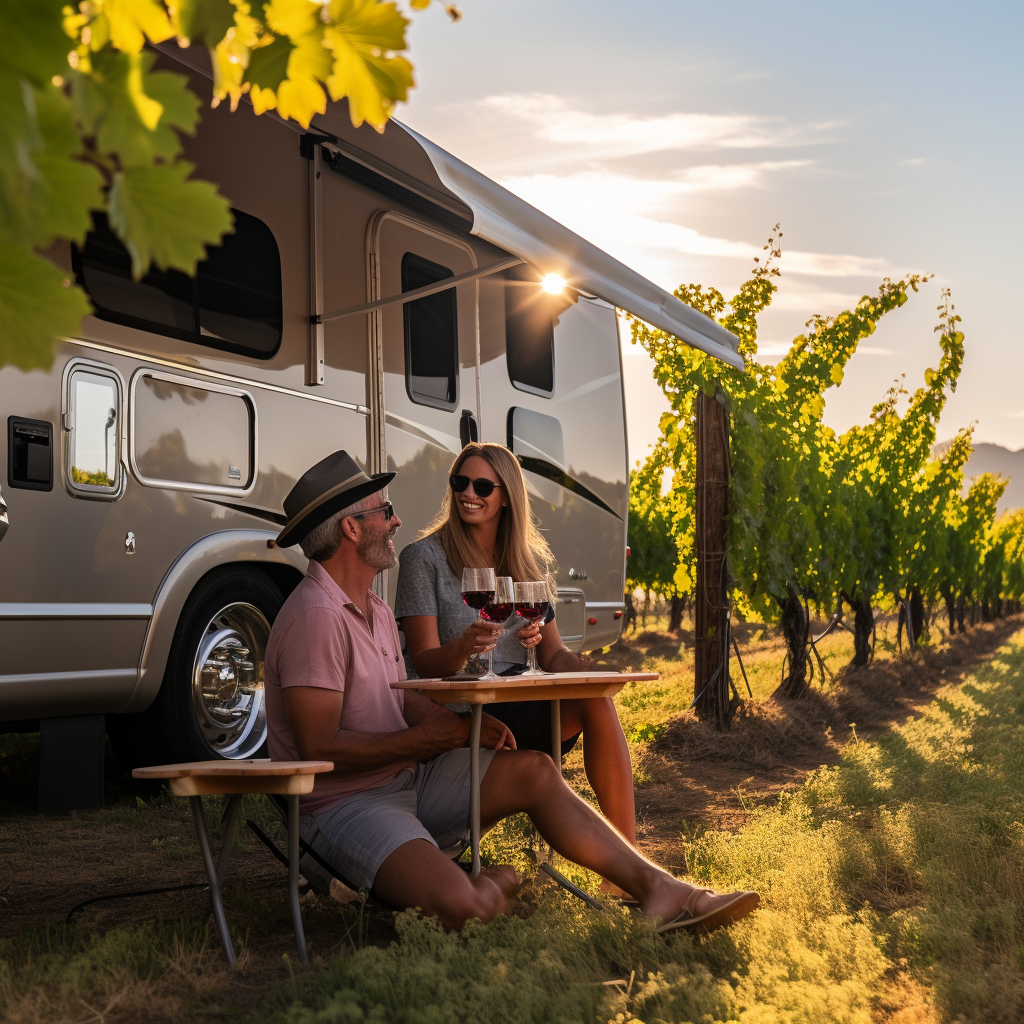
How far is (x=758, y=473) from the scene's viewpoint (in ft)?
24.7

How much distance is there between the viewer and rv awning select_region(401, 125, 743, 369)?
3936mm

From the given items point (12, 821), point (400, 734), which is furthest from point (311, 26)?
point (12, 821)

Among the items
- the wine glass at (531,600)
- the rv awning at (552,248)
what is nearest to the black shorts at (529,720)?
the wine glass at (531,600)

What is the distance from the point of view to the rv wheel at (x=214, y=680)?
163 inches

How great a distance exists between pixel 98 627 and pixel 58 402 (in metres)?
0.75

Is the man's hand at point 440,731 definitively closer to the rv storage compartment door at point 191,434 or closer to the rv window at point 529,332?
the rv storage compartment door at point 191,434

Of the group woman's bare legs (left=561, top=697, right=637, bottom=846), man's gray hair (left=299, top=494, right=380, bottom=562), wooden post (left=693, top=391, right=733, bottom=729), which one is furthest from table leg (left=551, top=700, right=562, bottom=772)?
wooden post (left=693, top=391, right=733, bottom=729)

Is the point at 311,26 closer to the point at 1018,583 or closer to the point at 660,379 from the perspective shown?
the point at 660,379

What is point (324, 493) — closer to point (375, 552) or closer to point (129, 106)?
point (375, 552)

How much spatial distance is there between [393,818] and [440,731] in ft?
0.80

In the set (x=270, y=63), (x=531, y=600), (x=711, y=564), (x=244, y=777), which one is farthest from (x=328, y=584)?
(x=711, y=564)

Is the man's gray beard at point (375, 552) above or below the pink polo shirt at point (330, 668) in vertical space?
above

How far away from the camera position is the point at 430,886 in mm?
2580

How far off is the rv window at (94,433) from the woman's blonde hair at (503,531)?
44.1 inches
